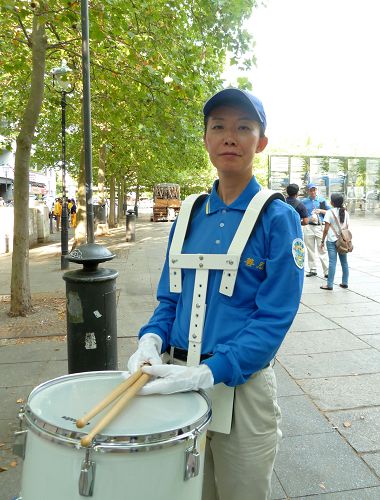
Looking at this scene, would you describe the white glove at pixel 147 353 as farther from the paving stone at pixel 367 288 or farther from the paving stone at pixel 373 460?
the paving stone at pixel 367 288

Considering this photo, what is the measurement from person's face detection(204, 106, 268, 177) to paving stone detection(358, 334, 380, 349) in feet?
13.8

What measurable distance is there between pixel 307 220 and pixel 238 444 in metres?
8.00

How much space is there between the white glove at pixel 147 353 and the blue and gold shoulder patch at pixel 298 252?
631mm

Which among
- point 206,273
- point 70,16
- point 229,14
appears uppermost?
point 229,14

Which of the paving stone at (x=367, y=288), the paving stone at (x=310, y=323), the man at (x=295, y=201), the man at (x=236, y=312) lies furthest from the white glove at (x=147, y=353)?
the man at (x=295, y=201)

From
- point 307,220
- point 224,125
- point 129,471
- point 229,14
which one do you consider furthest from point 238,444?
point 307,220

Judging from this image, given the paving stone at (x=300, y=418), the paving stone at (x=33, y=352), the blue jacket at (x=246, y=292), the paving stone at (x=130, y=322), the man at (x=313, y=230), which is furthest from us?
the man at (x=313, y=230)

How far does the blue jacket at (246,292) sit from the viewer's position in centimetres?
158

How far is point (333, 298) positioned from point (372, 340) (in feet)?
7.70

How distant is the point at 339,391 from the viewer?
Result: 4047 mm

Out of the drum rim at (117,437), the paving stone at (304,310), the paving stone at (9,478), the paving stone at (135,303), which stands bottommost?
the paving stone at (9,478)

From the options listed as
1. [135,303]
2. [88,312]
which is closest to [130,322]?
[135,303]

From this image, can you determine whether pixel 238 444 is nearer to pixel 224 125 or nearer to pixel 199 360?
pixel 199 360

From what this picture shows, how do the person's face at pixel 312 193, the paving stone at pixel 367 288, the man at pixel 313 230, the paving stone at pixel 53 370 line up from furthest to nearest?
1. the person's face at pixel 312 193
2. the man at pixel 313 230
3. the paving stone at pixel 367 288
4. the paving stone at pixel 53 370
